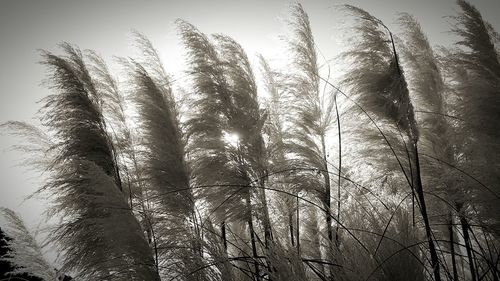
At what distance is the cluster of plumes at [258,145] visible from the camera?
3.23 meters

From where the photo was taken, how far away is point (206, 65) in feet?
14.6

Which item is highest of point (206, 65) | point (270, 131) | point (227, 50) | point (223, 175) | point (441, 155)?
point (227, 50)

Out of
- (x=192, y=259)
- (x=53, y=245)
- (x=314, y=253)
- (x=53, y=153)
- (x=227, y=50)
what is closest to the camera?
(x=192, y=259)

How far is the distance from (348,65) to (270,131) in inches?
59.1

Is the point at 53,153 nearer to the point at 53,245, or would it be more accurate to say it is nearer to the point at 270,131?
the point at 53,245

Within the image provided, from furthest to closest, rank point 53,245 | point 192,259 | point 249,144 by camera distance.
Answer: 1. point 249,144
2. point 53,245
3. point 192,259

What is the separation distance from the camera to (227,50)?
15.3ft

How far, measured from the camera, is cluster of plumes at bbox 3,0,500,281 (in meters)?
3.23

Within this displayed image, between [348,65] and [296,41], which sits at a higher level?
[296,41]

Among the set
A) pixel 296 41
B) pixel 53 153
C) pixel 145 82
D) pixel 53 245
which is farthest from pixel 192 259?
pixel 53 153

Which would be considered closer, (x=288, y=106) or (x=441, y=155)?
(x=441, y=155)

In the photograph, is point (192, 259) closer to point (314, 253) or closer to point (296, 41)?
point (314, 253)

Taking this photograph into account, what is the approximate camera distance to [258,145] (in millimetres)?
4281

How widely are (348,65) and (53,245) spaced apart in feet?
13.7
